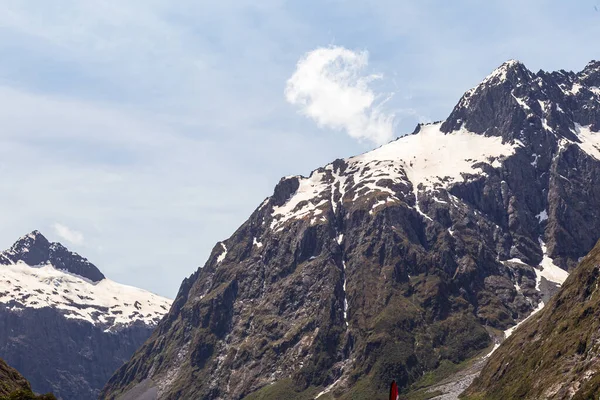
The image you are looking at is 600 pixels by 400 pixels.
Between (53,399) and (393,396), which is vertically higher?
(53,399)

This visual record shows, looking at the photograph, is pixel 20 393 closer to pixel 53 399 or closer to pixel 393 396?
pixel 53 399

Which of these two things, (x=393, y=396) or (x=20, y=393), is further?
(x=20, y=393)

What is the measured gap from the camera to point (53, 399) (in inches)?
7146

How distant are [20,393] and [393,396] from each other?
123 metres

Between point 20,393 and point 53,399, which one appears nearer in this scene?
point 20,393

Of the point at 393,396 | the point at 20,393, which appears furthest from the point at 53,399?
the point at 393,396

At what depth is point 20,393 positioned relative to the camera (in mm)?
169375

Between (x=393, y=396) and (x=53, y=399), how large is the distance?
433 ft

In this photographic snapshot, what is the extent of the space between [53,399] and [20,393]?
13.4 metres

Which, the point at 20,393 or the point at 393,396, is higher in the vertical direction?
the point at 20,393

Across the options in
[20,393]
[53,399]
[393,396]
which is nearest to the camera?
[393,396]

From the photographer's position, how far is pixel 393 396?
7294 centimetres

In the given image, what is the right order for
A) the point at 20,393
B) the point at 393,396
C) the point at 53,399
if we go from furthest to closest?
1. the point at 53,399
2. the point at 20,393
3. the point at 393,396
